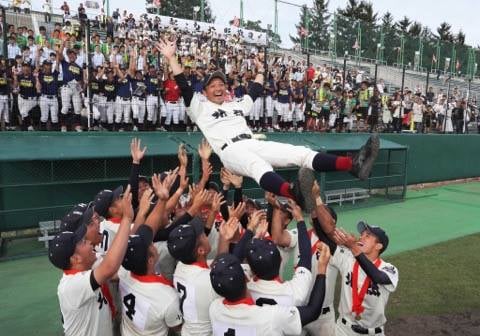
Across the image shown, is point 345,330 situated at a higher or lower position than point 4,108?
lower

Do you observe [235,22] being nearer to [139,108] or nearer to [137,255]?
[139,108]

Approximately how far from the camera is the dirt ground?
17.3 feet

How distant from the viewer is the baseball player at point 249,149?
12.6 ft

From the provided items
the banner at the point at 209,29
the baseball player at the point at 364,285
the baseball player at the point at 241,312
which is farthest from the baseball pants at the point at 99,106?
the banner at the point at 209,29

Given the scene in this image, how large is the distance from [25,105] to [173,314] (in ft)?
28.2

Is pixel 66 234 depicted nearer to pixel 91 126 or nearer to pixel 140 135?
pixel 140 135

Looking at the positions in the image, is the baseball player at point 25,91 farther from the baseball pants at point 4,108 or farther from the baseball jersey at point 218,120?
the baseball jersey at point 218,120

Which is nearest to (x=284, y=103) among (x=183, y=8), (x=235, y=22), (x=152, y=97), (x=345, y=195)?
(x=345, y=195)

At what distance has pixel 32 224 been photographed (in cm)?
909

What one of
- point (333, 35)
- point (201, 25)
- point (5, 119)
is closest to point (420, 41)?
point (333, 35)

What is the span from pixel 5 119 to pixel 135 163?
6883 millimetres

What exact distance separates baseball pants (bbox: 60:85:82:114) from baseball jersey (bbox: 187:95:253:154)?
21.9 feet

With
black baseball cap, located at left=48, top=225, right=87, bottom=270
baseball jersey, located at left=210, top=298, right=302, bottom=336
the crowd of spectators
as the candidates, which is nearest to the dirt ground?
baseball jersey, located at left=210, top=298, right=302, bottom=336

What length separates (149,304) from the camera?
10.5 ft
